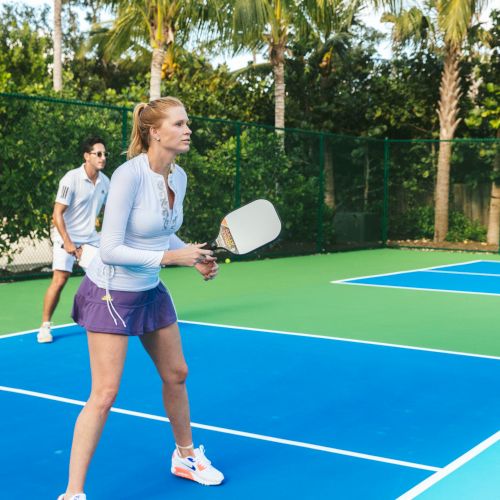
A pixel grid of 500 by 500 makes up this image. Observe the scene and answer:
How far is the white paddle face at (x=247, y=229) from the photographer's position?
4.09 metres

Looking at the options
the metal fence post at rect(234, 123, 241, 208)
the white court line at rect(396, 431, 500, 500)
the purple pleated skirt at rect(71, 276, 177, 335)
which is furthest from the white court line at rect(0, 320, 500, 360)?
the metal fence post at rect(234, 123, 241, 208)

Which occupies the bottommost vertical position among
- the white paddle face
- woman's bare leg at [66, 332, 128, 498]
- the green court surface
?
the green court surface

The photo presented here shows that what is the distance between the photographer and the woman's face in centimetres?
395

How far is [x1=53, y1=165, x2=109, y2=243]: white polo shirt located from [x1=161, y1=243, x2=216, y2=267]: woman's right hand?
4444 millimetres

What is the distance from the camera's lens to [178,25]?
57.4ft

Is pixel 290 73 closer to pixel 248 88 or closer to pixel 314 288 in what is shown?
pixel 248 88

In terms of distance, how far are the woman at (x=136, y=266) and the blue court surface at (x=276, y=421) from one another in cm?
66

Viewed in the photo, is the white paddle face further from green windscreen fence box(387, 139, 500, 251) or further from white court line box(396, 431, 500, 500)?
green windscreen fence box(387, 139, 500, 251)

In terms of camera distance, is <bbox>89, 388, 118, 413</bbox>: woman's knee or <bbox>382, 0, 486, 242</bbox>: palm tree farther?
<bbox>382, 0, 486, 242</bbox>: palm tree

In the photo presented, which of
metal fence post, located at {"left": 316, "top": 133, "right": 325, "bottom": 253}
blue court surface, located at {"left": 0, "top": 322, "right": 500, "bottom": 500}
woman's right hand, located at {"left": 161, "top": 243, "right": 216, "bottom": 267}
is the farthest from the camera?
metal fence post, located at {"left": 316, "top": 133, "right": 325, "bottom": 253}

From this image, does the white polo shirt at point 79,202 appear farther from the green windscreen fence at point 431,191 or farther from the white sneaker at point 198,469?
the green windscreen fence at point 431,191

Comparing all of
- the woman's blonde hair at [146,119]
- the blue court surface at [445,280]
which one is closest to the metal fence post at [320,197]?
the blue court surface at [445,280]

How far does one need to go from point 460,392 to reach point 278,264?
1014cm

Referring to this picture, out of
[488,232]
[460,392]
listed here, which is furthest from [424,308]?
[488,232]
